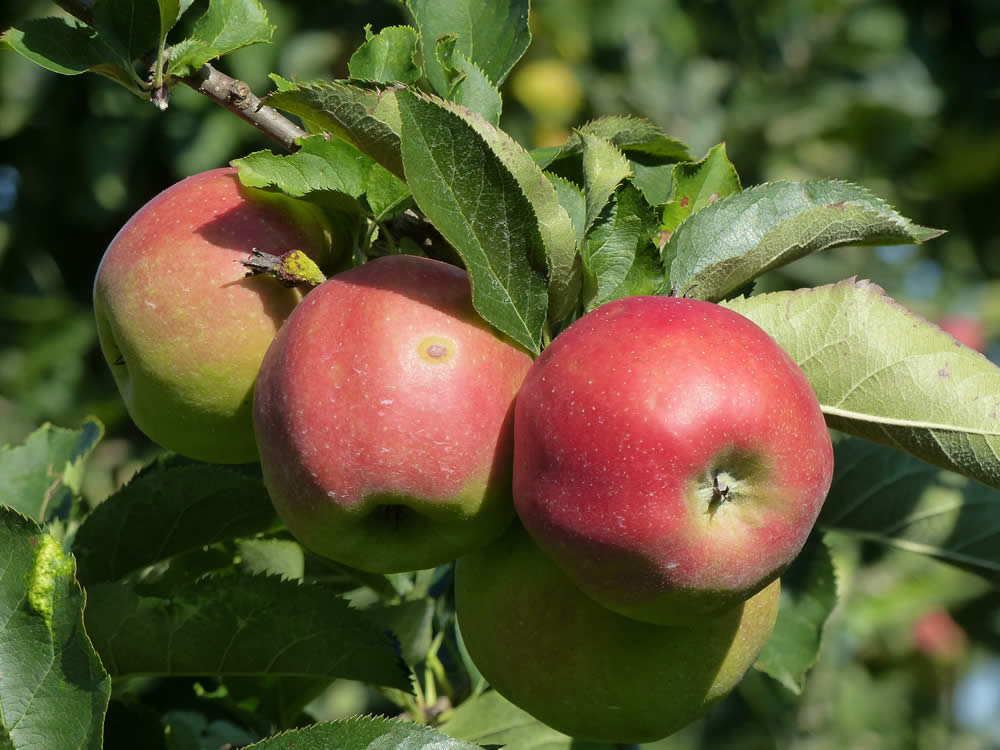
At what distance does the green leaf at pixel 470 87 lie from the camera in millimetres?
992

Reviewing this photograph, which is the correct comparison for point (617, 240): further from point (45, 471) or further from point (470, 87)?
point (45, 471)

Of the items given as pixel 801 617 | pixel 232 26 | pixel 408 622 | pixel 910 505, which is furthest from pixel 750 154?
pixel 232 26

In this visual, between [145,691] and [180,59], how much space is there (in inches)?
31.8

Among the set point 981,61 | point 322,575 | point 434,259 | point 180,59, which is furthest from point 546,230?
point 981,61

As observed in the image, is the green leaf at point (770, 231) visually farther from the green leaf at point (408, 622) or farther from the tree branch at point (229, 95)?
the green leaf at point (408, 622)

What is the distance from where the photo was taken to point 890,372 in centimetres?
89

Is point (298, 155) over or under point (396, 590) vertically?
over

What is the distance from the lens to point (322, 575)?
125cm

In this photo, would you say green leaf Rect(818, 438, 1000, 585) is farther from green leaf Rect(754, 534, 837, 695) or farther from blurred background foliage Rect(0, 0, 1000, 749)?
blurred background foliage Rect(0, 0, 1000, 749)

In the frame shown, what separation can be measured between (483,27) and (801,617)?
738mm

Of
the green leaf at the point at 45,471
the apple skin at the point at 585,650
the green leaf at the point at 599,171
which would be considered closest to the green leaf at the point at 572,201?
the green leaf at the point at 599,171

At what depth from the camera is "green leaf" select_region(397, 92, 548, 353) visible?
0.81 m

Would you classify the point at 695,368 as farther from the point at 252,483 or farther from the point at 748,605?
the point at 252,483

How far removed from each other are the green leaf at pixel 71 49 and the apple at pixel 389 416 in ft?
0.95
